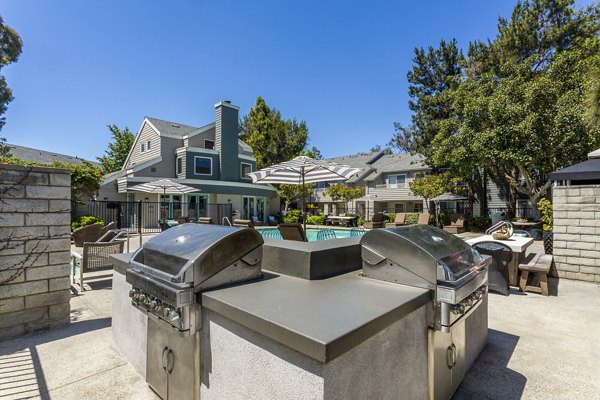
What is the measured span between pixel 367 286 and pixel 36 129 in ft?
116

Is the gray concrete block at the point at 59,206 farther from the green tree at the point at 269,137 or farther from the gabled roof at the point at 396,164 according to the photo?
the green tree at the point at 269,137

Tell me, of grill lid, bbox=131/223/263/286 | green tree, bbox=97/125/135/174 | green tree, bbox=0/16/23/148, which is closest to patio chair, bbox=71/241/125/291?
grill lid, bbox=131/223/263/286

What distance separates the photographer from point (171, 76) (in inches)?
595

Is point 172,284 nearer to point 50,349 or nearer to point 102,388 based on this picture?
point 102,388

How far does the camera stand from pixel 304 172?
7832mm

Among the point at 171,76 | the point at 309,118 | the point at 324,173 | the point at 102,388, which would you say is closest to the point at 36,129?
the point at 171,76

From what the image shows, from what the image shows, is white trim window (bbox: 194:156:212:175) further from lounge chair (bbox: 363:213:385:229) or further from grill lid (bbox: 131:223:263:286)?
grill lid (bbox: 131:223:263:286)

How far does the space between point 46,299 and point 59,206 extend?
3.89 ft

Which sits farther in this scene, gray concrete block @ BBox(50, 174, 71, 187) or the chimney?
the chimney

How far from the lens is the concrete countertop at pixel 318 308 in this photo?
1.24 m

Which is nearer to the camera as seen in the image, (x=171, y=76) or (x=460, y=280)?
Result: (x=460, y=280)

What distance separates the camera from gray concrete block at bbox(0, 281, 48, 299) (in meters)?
3.26

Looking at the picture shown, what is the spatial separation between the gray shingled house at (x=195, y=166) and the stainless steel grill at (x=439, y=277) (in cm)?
1815

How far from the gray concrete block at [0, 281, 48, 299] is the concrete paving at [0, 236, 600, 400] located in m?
0.52
